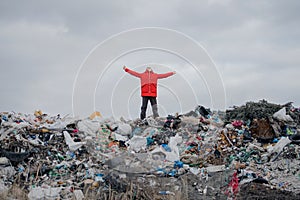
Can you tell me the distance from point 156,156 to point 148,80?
332cm

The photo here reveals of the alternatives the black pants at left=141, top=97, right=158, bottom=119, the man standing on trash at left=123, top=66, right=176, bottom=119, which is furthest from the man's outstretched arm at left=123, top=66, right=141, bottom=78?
the black pants at left=141, top=97, right=158, bottom=119

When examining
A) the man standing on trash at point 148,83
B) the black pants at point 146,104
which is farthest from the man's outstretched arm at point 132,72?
the black pants at point 146,104

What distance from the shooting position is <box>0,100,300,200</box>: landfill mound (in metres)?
5.41

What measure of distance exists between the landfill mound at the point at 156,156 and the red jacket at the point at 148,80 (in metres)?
0.76

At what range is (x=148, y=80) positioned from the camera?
9789mm

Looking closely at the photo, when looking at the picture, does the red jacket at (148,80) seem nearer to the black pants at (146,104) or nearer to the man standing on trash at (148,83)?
the man standing on trash at (148,83)

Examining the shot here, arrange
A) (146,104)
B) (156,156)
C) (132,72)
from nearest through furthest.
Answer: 1. (156,156)
2. (132,72)
3. (146,104)

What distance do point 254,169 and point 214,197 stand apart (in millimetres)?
1268

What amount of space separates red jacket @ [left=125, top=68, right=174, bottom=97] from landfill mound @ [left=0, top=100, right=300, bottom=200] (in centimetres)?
76

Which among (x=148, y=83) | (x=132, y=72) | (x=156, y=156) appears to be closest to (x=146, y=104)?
(x=148, y=83)

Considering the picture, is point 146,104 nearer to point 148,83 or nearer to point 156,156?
point 148,83

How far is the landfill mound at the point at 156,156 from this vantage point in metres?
5.41

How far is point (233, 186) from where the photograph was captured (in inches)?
211

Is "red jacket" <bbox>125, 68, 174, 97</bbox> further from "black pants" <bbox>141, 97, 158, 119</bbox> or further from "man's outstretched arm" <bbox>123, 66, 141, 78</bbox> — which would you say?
"black pants" <bbox>141, 97, 158, 119</bbox>
